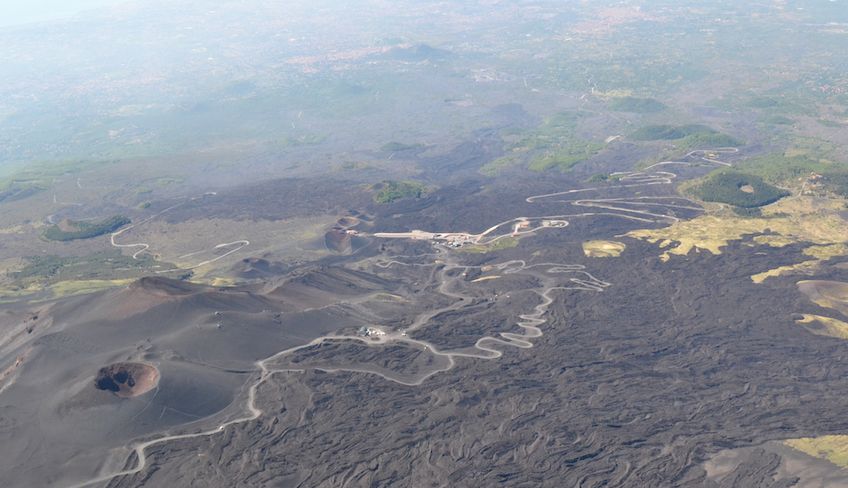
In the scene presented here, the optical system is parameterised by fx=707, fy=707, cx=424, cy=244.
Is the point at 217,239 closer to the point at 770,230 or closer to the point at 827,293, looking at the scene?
the point at 770,230

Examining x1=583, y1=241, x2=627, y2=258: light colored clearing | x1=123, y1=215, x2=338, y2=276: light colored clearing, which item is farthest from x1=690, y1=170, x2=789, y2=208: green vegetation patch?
x1=123, y1=215, x2=338, y2=276: light colored clearing

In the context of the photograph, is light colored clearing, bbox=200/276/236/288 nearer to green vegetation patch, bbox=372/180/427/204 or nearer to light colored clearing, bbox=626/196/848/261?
green vegetation patch, bbox=372/180/427/204

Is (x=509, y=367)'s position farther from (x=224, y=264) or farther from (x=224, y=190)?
(x=224, y=190)

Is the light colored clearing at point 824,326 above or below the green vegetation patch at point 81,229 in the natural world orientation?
above

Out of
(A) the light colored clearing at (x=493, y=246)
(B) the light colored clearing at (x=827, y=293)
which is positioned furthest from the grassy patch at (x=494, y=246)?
(B) the light colored clearing at (x=827, y=293)

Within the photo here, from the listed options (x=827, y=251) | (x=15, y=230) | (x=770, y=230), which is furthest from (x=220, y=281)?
(x=827, y=251)

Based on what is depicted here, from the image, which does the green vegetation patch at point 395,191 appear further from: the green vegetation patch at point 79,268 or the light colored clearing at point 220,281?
the green vegetation patch at point 79,268
